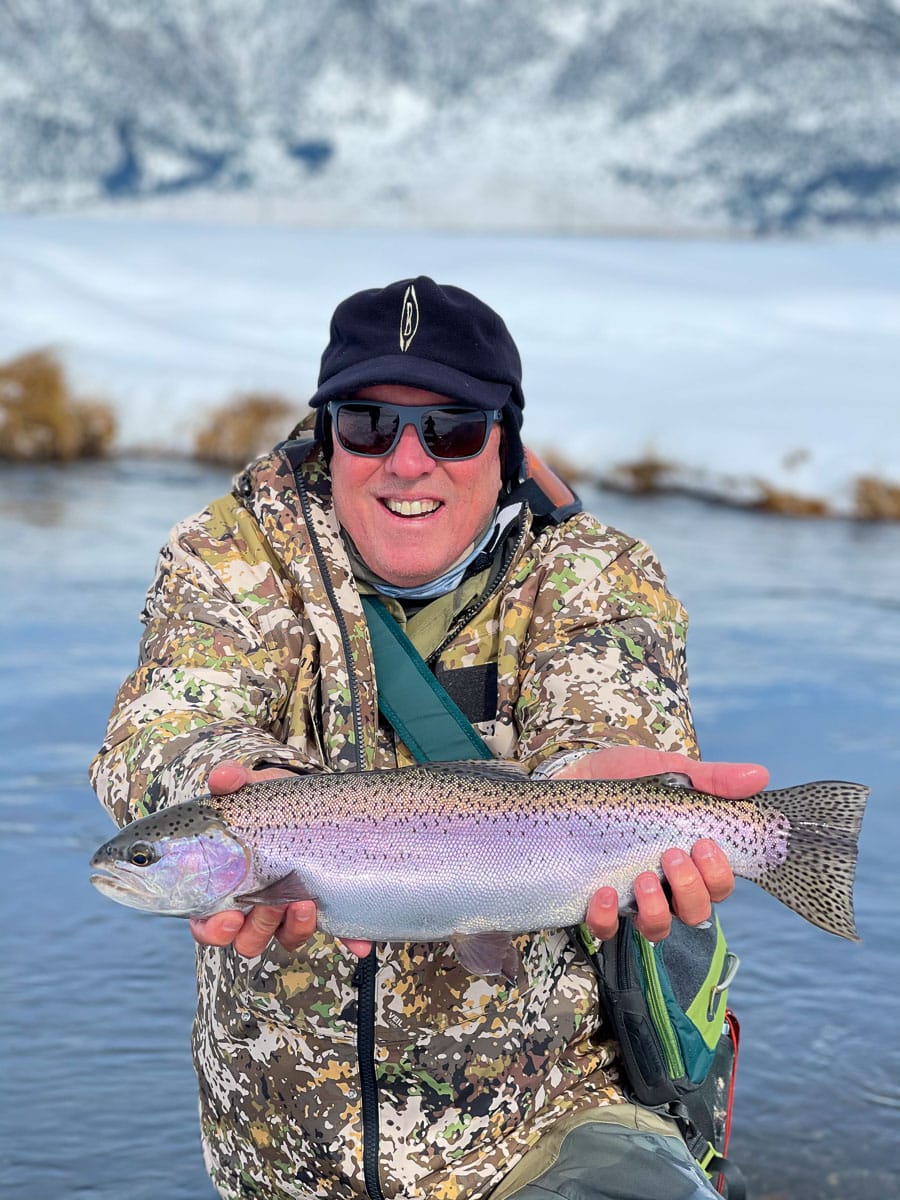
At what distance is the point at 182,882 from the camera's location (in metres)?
2.45

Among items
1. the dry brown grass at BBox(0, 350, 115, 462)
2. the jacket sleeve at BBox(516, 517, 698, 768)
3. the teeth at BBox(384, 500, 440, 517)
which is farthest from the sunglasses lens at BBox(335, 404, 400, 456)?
the dry brown grass at BBox(0, 350, 115, 462)

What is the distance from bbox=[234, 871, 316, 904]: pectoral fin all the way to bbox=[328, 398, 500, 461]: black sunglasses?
992mm

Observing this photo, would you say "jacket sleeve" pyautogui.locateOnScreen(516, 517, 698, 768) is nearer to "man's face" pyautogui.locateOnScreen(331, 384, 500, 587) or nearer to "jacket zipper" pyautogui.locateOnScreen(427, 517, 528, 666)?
"jacket zipper" pyautogui.locateOnScreen(427, 517, 528, 666)

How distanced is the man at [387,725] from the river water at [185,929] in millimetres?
1227

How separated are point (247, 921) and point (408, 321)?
126cm

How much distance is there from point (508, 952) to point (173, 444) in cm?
1288

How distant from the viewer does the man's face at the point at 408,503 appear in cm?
314

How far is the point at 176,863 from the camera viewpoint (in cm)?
243

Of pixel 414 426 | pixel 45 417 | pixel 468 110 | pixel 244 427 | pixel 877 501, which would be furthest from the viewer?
pixel 468 110

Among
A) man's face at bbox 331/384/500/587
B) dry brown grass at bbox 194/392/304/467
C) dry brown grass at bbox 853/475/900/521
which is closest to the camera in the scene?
man's face at bbox 331/384/500/587

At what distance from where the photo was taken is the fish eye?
7.95 feet

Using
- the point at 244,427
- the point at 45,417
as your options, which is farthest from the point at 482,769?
the point at 45,417

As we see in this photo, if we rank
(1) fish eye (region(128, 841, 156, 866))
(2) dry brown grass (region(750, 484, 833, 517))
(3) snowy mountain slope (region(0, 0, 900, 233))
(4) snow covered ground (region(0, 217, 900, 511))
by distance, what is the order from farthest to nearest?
1. (3) snowy mountain slope (region(0, 0, 900, 233))
2. (4) snow covered ground (region(0, 217, 900, 511))
3. (2) dry brown grass (region(750, 484, 833, 517))
4. (1) fish eye (region(128, 841, 156, 866))

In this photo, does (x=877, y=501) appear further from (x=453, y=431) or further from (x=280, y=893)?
(x=280, y=893)
